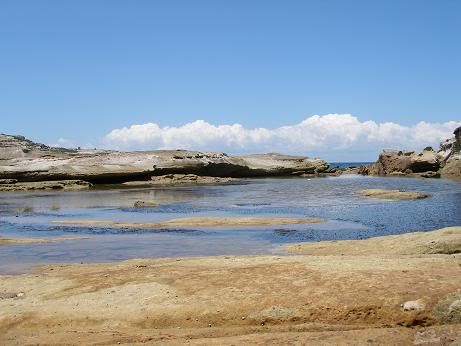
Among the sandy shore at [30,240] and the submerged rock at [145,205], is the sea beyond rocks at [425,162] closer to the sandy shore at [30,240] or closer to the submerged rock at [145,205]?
the submerged rock at [145,205]

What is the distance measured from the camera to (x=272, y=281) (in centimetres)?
1198

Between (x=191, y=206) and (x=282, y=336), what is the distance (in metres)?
34.1

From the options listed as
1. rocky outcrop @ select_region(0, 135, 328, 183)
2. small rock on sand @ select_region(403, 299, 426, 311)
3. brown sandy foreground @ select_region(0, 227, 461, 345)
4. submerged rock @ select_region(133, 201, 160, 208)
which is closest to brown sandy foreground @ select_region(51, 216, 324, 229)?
submerged rock @ select_region(133, 201, 160, 208)

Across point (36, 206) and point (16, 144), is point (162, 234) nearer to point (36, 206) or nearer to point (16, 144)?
point (36, 206)

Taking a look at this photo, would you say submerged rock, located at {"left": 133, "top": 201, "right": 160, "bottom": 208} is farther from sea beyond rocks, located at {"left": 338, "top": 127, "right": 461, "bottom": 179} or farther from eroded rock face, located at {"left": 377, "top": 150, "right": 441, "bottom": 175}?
eroded rock face, located at {"left": 377, "top": 150, "right": 441, "bottom": 175}

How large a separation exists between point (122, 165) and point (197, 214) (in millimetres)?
39680

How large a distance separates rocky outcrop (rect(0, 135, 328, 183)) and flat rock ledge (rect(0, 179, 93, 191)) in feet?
3.85

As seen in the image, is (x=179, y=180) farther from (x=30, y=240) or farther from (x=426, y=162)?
(x=30, y=240)

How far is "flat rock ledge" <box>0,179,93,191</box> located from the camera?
65438 mm

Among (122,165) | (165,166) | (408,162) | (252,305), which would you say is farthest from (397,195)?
(408,162)

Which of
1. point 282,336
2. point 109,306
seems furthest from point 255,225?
point 282,336

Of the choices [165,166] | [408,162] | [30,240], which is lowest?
[30,240]

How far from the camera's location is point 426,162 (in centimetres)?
8594

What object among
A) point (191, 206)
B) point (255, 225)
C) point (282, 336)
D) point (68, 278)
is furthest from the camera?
point (191, 206)
